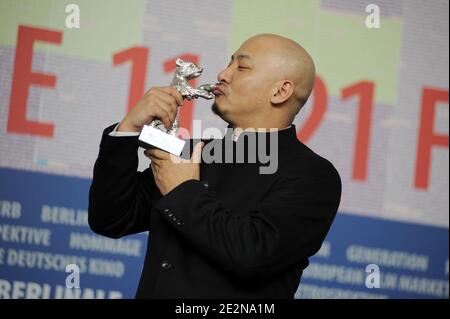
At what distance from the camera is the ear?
1.69 m

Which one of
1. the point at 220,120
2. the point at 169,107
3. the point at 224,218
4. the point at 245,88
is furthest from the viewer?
the point at 220,120

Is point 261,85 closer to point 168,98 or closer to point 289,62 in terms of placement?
point 289,62

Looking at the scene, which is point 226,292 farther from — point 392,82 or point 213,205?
point 392,82

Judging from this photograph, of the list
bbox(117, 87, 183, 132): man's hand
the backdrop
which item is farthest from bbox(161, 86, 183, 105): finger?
the backdrop

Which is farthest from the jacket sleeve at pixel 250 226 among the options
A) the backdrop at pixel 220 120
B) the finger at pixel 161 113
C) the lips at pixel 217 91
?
the backdrop at pixel 220 120

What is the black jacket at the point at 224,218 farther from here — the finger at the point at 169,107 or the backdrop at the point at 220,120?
the backdrop at the point at 220,120

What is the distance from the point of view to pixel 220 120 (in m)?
3.07

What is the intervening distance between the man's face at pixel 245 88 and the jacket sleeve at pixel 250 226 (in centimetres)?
22

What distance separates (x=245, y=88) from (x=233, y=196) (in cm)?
25

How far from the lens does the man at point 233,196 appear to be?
145cm

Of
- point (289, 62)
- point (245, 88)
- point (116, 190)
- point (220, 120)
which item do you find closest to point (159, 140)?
point (116, 190)

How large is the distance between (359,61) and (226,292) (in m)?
1.97

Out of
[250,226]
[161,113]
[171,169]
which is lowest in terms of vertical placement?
[250,226]

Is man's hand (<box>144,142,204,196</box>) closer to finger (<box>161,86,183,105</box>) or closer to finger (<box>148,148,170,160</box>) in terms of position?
finger (<box>148,148,170,160</box>)
